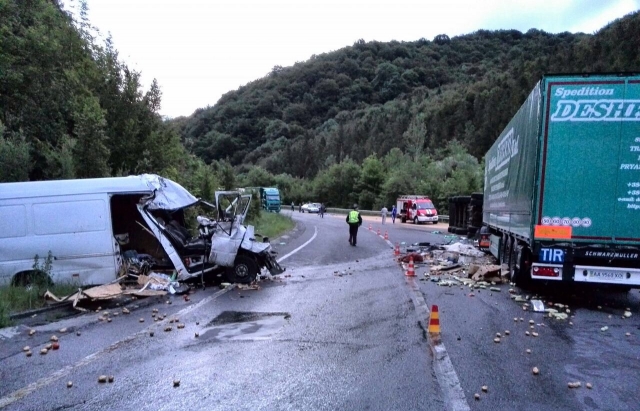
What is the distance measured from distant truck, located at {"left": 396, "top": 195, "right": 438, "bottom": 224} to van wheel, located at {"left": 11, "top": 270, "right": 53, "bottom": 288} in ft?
105

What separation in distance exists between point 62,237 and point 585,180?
30.7 feet

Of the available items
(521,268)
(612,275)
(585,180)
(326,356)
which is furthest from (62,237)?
(612,275)

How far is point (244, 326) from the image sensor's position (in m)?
7.43

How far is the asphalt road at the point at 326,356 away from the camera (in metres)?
4.64

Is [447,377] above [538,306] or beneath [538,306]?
above

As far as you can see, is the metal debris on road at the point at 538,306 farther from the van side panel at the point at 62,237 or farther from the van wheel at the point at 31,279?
the van wheel at the point at 31,279

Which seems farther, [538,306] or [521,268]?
[521,268]

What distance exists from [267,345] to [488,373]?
8.58 ft

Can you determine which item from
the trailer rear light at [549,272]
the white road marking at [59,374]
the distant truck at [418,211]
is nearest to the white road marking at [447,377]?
the trailer rear light at [549,272]

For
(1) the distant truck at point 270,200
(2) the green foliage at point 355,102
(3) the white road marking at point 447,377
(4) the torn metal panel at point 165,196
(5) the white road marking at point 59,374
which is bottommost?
(1) the distant truck at point 270,200

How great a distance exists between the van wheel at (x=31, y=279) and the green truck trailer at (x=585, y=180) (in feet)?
28.6

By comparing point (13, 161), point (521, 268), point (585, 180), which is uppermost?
point (13, 161)

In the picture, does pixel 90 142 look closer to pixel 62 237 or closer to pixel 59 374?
pixel 62 237

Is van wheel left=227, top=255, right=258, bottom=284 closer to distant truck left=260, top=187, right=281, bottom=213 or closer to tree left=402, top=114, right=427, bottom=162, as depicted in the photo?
distant truck left=260, top=187, right=281, bottom=213
